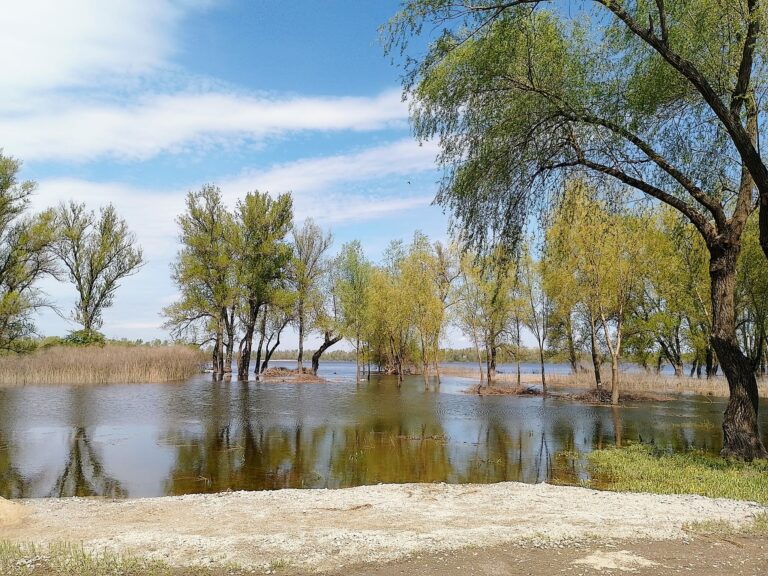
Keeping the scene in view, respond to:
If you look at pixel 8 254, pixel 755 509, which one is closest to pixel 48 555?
pixel 755 509

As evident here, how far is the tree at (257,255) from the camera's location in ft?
169

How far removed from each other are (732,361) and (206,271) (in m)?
44.4

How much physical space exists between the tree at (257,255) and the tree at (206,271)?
1.05m

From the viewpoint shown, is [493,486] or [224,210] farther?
[224,210]

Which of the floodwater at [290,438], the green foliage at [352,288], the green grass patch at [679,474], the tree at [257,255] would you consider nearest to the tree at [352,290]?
the green foliage at [352,288]

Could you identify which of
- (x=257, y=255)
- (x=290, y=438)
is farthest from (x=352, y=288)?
(x=290, y=438)

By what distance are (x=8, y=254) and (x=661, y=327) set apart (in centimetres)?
5263

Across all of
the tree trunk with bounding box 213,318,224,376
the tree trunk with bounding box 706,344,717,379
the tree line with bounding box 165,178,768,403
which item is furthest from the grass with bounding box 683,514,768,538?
the tree trunk with bounding box 213,318,224,376

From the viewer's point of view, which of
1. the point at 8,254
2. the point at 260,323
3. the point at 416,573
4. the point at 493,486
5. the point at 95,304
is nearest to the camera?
the point at 416,573

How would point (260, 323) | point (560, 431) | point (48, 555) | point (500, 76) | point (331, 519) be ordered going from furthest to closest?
point (260, 323) < point (560, 431) < point (500, 76) < point (331, 519) < point (48, 555)

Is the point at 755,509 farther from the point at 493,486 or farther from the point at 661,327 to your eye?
the point at 661,327

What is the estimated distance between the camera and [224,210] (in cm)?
5181

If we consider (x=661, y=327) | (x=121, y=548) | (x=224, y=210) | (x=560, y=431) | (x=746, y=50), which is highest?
(x=224, y=210)

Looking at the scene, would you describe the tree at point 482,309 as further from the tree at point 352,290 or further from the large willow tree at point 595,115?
the large willow tree at point 595,115
